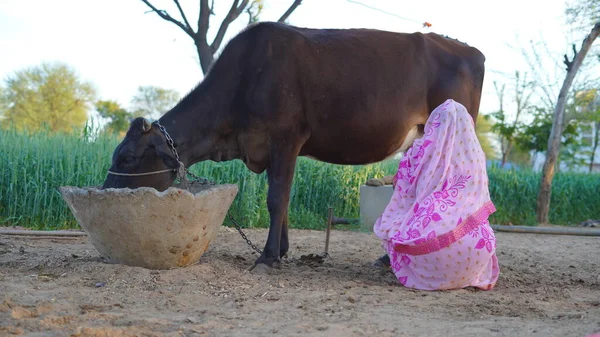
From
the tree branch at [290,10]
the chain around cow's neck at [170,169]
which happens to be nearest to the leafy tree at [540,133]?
the tree branch at [290,10]

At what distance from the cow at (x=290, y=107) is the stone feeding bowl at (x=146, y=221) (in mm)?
554

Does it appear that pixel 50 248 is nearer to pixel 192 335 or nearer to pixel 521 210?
pixel 192 335

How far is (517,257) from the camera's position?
6555 millimetres

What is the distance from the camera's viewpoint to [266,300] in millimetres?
3842

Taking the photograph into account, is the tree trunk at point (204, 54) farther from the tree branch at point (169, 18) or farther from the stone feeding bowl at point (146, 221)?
the stone feeding bowl at point (146, 221)

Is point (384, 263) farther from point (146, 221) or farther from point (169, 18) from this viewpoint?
point (169, 18)

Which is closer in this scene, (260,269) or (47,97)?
(260,269)

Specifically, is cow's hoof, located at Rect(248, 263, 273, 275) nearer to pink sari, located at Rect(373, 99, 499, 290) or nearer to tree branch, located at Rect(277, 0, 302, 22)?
pink sari, located at Rect(373, 99, 499, 290)

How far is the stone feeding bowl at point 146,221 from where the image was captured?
4184mm

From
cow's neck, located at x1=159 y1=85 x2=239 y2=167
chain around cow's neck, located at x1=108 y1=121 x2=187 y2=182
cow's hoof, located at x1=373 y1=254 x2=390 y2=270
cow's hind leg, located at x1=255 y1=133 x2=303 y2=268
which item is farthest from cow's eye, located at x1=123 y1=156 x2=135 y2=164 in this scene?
cow's hoof, located at x1=373 y1=254 x2=390 y2=270

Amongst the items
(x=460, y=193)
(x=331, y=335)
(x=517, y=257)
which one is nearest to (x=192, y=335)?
(x=331, y=335)

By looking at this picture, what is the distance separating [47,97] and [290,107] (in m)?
28.5

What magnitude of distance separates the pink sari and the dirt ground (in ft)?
0.52

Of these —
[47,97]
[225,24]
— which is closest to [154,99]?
[47,97]
